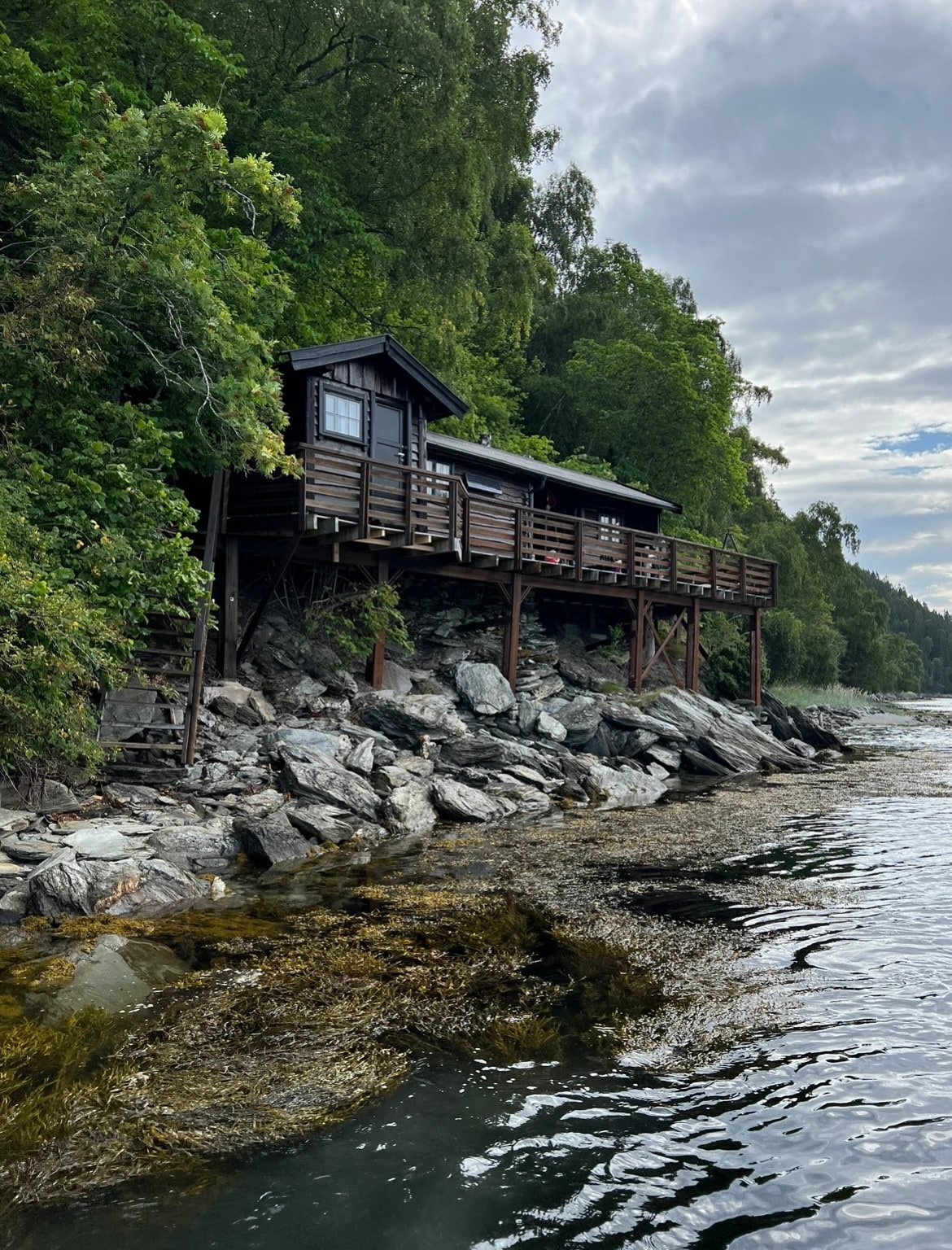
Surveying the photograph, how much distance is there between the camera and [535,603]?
2833 cm

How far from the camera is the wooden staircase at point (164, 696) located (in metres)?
13.5

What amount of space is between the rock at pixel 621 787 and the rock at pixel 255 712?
6.42 metres

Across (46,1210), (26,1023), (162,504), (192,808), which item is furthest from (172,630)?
(46,1210)

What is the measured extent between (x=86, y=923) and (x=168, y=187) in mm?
9986

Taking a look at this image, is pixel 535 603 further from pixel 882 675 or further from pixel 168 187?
pixel 882 675

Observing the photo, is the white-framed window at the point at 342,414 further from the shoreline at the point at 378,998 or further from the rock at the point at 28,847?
the rock at the point at 28,847

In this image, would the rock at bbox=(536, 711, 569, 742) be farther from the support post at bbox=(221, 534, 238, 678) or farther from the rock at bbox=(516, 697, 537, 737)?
the support post at bbox=(221, 534, 238, 678)

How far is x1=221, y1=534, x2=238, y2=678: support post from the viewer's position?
1756 centimetres

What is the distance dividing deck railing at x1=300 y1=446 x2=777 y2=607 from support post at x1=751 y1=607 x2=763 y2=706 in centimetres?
74

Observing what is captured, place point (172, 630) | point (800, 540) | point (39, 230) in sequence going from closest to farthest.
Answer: point (39, 230), point (172, 630), point (800, 540)

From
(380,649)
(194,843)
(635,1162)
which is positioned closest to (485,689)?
(380,649)

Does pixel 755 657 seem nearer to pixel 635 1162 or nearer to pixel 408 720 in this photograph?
pixel 408 720

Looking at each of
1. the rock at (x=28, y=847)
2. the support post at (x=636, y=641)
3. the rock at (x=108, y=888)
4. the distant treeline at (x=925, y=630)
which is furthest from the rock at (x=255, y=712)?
the distant treeline at (x=925, y=630)

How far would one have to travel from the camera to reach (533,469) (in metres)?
26.8
